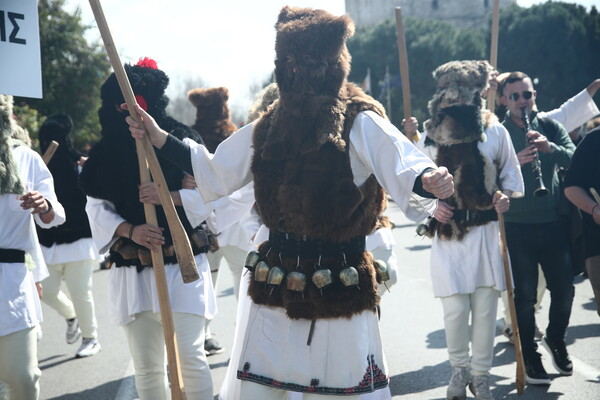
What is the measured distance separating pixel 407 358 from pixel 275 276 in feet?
11.4

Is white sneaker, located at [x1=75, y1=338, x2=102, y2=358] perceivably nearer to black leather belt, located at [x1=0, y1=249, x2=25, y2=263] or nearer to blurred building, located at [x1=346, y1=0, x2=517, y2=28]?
black leather belt, located at [x1=0, y1=249, x2=25, y2=263]

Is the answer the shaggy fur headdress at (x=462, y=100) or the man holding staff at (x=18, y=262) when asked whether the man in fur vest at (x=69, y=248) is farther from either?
the shaggy fur headdress at (x=462, y=100)

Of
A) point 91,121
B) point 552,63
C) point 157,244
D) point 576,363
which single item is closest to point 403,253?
point 576,363

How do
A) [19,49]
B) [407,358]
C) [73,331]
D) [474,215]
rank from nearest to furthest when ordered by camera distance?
[19,49] → [474,215] → [407,358] → [73,331]

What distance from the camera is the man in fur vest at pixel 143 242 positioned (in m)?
4.52

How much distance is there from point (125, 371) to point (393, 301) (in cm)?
356

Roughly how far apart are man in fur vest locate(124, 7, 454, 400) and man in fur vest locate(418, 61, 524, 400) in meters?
1.99

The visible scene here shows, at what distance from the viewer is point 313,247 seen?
3699 millimetres

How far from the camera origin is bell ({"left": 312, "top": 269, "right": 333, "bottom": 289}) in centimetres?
360

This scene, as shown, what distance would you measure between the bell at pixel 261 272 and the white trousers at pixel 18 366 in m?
1.48

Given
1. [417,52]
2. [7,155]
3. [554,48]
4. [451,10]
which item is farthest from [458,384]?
[451,10]

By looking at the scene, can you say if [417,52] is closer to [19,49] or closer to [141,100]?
[141,100]

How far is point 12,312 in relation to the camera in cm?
436

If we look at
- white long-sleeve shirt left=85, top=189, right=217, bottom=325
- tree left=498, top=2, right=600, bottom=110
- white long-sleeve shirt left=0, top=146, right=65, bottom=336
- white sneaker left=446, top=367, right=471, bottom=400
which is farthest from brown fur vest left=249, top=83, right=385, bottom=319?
tree left=498, top=2, right=600, bottom=110
